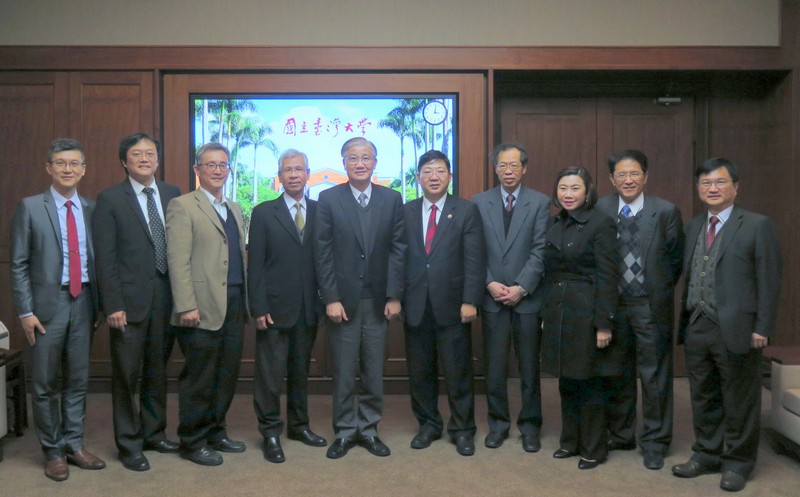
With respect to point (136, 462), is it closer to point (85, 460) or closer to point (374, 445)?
point (85, 460)

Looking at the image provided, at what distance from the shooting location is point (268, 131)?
16.9ft

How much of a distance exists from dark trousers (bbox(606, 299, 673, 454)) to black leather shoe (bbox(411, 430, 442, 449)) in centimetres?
94

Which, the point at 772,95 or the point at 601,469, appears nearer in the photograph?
the point at 601,469

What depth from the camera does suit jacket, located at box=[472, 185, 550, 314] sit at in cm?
379

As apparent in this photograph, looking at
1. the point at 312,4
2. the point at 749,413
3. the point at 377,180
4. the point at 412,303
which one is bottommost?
the point at 749,413

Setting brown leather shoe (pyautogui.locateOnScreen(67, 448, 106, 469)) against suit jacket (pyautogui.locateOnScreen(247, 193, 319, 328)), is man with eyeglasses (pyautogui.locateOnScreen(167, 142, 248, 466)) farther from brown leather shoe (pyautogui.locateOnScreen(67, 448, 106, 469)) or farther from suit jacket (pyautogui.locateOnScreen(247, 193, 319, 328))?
brown leather shoe (pyautogui.locateOnScreen(67, 448, 106, 469))

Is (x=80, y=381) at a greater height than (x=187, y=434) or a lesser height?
greater

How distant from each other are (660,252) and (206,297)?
2.18 meters

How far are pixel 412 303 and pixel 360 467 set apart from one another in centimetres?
84

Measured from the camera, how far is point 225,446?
379 cm

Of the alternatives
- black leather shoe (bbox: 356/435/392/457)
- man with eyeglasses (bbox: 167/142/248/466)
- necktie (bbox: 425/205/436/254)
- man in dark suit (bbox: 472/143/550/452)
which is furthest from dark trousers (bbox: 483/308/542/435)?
man with eyeglasses (bbox: 167/142/248/466)

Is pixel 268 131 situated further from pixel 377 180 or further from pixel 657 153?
pixel 657 153

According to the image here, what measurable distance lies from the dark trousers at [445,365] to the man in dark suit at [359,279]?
18cm

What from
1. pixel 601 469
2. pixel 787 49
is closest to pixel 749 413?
pixel 601 469
